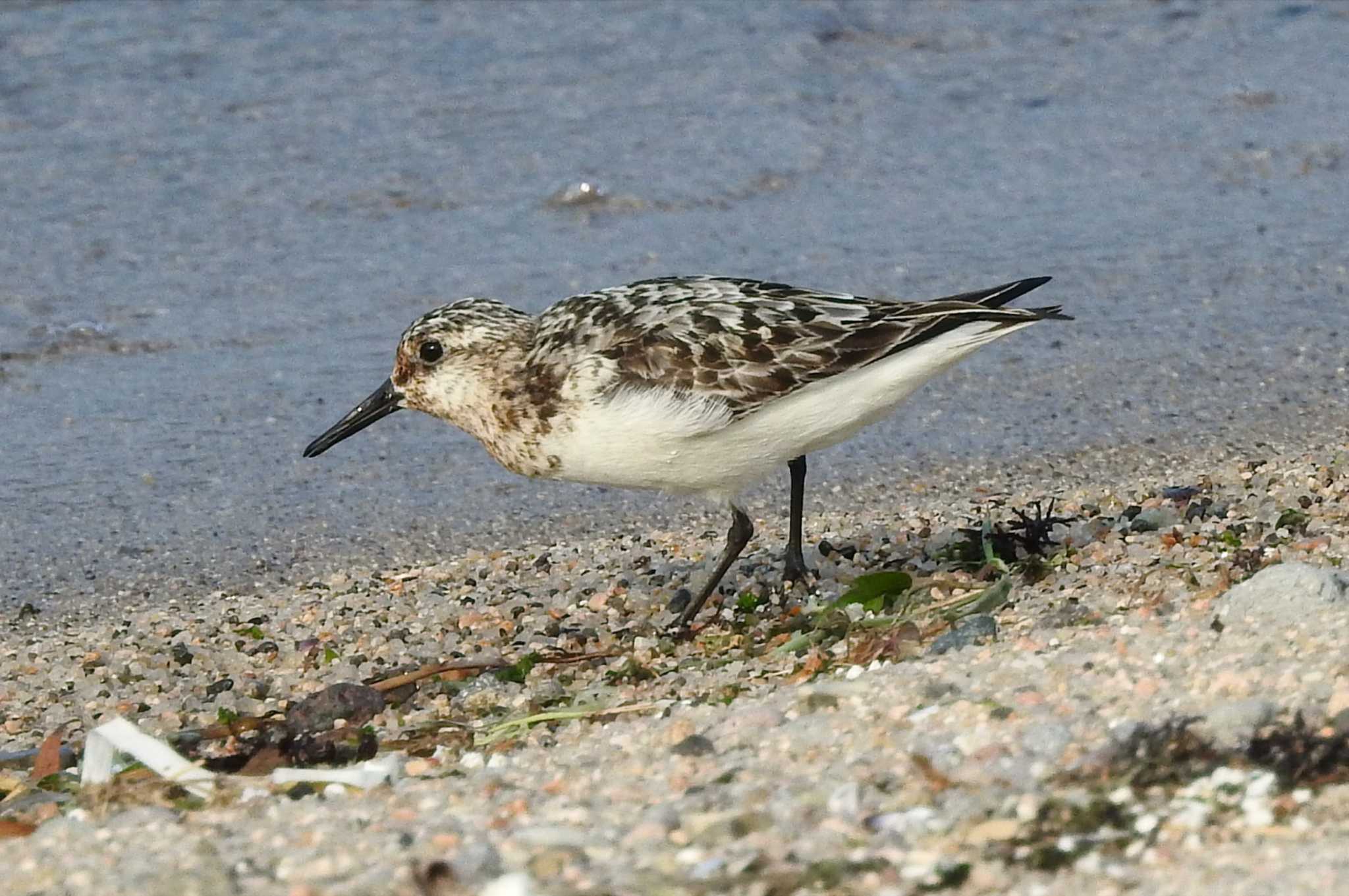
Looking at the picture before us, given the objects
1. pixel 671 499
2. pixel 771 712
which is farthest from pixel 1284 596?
pixel 671 499

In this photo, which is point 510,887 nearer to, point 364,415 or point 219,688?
point 219,688

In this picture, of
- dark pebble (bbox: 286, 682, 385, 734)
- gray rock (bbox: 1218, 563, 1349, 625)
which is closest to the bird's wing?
dark pebble (bbox: 286, 682, 385, 734)

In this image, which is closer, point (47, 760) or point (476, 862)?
point (476, 862)

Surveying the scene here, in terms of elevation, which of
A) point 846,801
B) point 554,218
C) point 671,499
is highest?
point 554,218

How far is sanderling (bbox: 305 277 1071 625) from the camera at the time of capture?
16.9ft

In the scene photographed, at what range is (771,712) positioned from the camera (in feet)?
13.1

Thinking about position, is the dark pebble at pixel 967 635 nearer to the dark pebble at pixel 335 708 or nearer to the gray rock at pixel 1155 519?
the gray rock at pixel 1155 519

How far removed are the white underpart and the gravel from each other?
1.44ft

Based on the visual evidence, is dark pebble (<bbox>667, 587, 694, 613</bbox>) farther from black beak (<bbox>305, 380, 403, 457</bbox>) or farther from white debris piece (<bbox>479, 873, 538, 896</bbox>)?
white debris piece (<bbox>479, 873, 538, 896</bbox>)

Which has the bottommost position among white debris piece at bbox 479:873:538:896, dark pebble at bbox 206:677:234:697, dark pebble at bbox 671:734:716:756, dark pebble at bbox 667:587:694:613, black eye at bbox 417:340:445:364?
dark pebble at bbox 667:587:694:613

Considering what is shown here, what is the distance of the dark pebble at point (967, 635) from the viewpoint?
4.53 meters

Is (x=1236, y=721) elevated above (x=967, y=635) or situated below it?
above

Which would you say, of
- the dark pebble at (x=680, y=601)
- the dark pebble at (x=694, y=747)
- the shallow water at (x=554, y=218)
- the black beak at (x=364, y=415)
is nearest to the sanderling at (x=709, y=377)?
the dark pebble at (x=680, y=601)

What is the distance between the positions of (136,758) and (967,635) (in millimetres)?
1866
